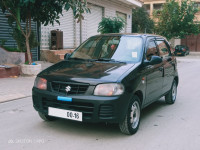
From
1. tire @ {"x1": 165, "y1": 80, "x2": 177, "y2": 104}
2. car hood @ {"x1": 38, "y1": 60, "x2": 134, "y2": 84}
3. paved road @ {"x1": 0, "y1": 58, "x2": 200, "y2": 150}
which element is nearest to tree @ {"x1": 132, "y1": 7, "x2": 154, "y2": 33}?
tire @ {"x1": 165, "y1": 80, "x2": 177, "y2": 104}

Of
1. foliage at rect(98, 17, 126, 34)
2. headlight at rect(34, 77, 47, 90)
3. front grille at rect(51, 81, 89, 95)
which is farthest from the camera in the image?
foliage at rect(98, 17, 126, 34)

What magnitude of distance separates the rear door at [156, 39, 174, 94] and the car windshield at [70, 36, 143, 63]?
94cm

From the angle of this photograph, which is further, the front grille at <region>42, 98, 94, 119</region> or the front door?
the front door

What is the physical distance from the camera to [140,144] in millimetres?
3910

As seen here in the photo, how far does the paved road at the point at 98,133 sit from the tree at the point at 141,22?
2641 centimetres

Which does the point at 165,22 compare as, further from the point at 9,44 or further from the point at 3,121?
the point at 3,121

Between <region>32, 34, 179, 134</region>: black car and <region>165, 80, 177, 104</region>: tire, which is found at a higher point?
<region>32, 34, 179, 134</region>: black car

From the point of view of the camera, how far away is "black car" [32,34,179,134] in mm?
3869

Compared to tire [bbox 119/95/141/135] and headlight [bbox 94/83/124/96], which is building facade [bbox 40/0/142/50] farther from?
headlight [bbox 94/83/124/96]

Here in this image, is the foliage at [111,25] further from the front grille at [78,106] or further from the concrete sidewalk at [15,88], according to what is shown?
the front grille at [78,106]

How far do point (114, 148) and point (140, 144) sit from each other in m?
0.44

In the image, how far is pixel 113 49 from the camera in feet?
16.4

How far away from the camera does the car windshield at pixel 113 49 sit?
482 cm

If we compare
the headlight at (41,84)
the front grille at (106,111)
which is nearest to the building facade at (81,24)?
the headlight at (41,84)
